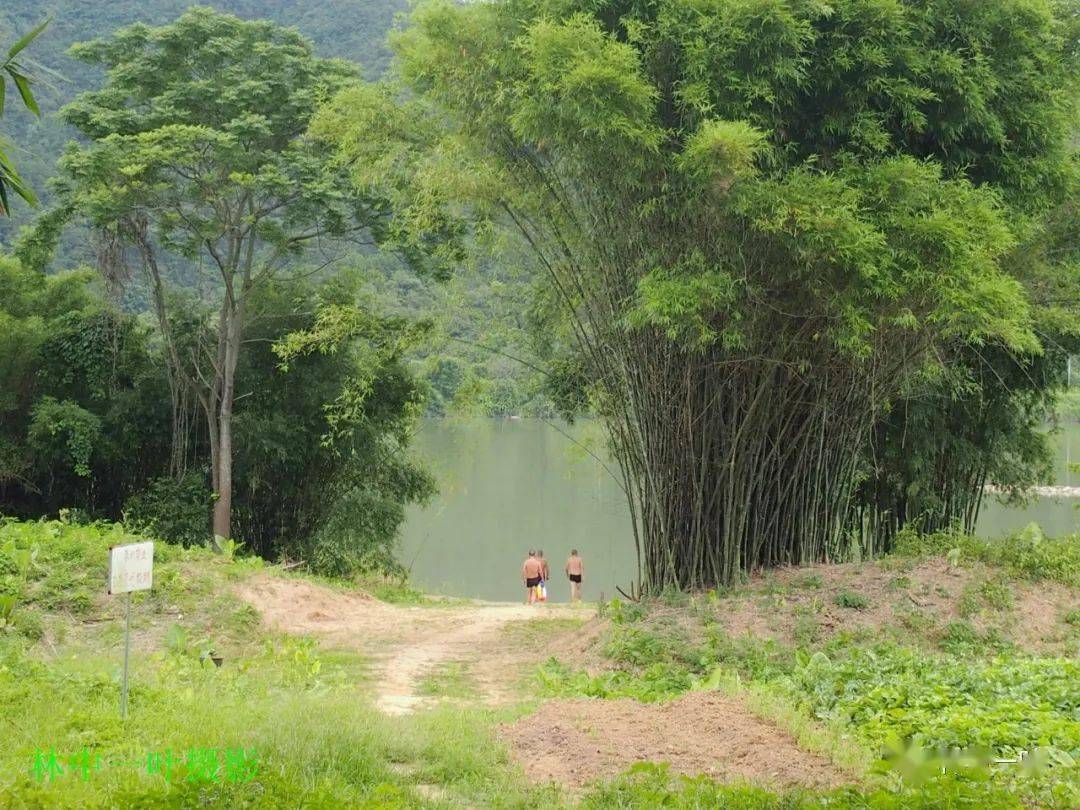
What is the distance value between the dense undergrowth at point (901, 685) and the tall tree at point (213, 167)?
7273mm

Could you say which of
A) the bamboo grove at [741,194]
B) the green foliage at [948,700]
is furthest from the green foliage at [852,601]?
the green foliage at [948,700]

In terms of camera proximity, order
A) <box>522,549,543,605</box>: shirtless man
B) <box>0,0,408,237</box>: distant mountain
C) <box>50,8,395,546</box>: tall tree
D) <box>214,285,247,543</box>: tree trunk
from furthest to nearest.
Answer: <box>0,0,408,237</box>: distant mountain, <box>522,549,543,605</box>: shirtless man, <box>214,285,247,543</box>: tree trunk, <box>50,8,395,546</box>: tall tree

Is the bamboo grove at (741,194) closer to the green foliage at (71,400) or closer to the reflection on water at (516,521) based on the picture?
the reflection on water at (516,521)

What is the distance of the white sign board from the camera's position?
538cm

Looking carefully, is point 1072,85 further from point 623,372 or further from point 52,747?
point 52,747

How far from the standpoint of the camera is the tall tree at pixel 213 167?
1302 centimetres

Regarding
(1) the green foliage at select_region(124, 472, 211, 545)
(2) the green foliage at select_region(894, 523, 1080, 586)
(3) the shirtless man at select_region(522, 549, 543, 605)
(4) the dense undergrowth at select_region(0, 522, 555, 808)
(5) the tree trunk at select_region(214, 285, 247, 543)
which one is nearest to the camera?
(4) the dense undergrowth at select_region(0, 522, 555, 808)

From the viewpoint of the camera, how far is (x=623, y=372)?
9.16m

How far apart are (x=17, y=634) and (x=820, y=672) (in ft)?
18.2

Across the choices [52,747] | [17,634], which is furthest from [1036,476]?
[52,747]

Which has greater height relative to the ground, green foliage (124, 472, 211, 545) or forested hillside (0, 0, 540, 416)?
forested hillside (0, 0, 540, 416)

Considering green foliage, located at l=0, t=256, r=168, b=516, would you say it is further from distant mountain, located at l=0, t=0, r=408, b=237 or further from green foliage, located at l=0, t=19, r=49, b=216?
green foliage, located at l=0, t=19, r=49, b=216

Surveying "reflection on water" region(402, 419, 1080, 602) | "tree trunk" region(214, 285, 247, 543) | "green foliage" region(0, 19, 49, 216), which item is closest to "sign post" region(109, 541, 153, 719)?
"green foliage" region(0, 19, 49, 216)

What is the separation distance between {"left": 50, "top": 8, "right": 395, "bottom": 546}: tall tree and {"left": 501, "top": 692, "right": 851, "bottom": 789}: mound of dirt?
30.8ft
